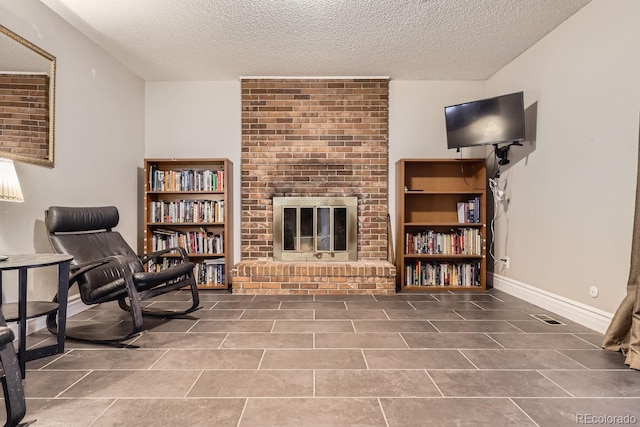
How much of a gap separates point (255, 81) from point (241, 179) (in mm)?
1179

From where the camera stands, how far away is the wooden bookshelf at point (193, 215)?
3736 millimetres

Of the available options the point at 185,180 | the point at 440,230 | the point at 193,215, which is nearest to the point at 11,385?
the point at 193,215

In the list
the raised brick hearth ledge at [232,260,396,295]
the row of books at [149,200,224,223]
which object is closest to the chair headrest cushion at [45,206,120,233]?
the row of books at [149,200,224,223]

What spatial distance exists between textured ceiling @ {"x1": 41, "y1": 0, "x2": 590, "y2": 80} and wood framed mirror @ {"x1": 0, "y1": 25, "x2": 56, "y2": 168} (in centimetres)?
50

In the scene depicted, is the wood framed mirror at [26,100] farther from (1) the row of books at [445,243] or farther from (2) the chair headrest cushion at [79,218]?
(1) the row of books at [445,243]

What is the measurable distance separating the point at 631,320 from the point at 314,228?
9.06ft

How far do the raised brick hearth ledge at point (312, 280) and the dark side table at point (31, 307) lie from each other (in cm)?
168

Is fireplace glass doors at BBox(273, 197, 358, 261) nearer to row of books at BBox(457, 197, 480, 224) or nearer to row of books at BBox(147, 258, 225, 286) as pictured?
row of books at BBox(147, 258, 225, 286)

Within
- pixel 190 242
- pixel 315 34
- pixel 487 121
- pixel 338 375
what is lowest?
pixel 338 375

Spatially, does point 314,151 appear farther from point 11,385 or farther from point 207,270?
point 11,385

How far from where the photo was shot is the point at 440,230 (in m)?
4.05

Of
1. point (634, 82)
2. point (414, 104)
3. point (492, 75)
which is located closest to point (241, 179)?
point (414, 104)

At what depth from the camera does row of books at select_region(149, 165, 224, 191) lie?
3.76 m

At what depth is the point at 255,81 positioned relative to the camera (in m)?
4.02
